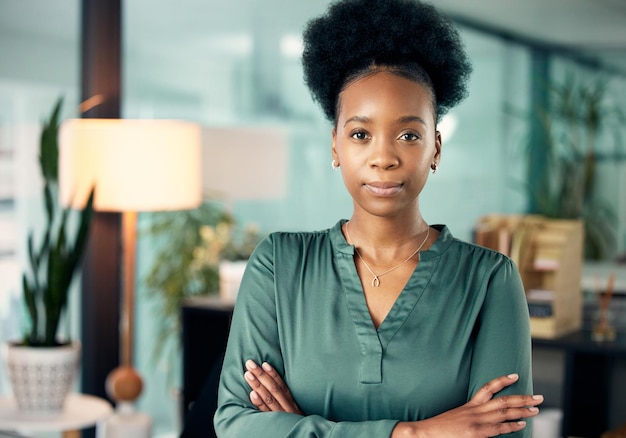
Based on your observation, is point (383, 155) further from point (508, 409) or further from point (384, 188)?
point (508, 409)

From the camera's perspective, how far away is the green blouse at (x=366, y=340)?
5.11 feet

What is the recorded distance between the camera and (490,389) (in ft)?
5.04

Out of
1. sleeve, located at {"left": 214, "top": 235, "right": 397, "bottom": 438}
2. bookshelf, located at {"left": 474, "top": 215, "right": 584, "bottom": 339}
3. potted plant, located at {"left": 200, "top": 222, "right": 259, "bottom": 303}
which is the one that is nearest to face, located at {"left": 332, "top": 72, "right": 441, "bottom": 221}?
sleeve, located at {"left": 214, "top": 235, "right": 397, "bottom": 438}

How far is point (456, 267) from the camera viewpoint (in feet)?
5.38

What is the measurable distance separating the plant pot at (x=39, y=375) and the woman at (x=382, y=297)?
1727 mm

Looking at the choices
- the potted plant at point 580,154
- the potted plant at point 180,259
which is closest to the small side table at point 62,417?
the potted plant at point 180,259

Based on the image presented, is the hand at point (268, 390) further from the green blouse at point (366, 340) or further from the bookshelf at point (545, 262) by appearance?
the bookshelf at point (545, 262)

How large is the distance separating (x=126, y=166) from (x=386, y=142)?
236 cm

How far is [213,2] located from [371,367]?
3537mm

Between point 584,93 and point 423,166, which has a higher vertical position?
point 584,93

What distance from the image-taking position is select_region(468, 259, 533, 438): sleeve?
1.57m

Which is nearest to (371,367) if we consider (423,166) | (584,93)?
(423,166)

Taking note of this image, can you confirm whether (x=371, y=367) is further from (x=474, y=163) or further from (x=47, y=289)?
(x=474, y=163)

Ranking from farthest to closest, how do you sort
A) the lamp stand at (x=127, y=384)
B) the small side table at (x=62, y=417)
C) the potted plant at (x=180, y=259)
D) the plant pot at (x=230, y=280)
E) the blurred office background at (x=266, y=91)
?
the potted plant at (x=180, y=259) < the blurred office background at (x=266, y=91) < the plant pot at (x=230, y=280) < the lamp stand at (x=127, y=384) < the small side table at (x=62, y=417)
